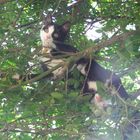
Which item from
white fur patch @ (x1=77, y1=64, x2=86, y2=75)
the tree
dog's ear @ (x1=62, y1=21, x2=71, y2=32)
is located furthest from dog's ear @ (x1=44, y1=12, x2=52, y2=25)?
white fur patch @ (x1=77, y1=64, x2=86, y2=75)

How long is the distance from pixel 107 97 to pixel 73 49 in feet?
4.65

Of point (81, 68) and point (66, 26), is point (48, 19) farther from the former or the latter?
point (81, 68)

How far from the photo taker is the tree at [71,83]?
322 centimetres

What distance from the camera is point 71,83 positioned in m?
3.89

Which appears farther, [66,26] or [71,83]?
[66,26]

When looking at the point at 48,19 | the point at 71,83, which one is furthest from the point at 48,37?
the point at 71,83

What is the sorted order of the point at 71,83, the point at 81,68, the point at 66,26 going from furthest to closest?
the point at 66,26, the point at 81,68, the point at 71,83

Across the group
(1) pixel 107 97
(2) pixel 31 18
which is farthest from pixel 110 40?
(2) pixel 31 18

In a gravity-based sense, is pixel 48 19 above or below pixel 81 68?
above

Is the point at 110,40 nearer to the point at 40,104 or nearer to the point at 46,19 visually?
the point at 40,104

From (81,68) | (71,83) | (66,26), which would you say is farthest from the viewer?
(66,26)

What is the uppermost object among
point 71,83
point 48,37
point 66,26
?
point 66,26

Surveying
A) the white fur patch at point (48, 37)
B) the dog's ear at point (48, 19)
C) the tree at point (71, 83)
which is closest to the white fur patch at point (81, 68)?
the tree at point (71, 83)

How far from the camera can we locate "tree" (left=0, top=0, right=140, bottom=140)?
322 cm
